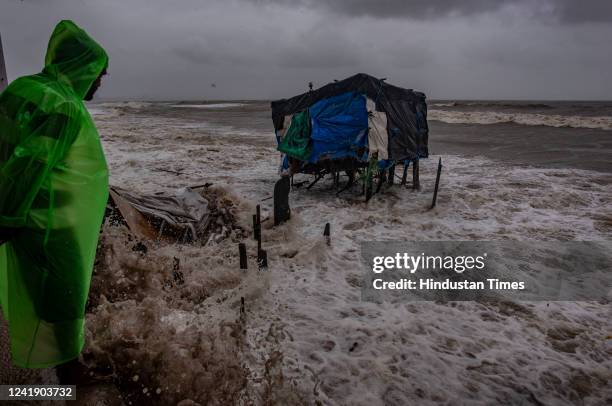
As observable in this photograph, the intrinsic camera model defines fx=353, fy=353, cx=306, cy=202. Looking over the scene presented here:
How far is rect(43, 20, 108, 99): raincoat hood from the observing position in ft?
7.35

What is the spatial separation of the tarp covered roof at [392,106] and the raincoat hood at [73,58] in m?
7.67

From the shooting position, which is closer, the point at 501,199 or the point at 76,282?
the point at 76,282

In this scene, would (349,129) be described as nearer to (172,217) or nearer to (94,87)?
(172,217)

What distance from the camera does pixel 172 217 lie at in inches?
253

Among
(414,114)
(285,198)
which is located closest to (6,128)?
(285,198)

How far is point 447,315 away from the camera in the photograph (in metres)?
4.62

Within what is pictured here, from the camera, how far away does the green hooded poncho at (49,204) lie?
184 cm

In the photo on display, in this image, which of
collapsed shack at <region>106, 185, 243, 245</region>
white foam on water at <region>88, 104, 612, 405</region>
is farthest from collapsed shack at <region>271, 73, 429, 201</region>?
collapsed shack at <region>106, 185, 243, 245</region>

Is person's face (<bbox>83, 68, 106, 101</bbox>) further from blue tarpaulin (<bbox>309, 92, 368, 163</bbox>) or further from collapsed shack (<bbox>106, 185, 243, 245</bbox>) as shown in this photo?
blue tarpaulin (<bbox>309, 92, 368, 163</bbox>)

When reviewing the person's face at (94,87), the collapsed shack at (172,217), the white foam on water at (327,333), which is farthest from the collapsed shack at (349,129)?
the person's face at (94,87)

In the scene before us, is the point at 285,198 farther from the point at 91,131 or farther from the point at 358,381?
the point at 91,131

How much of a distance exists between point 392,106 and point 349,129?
64.0 inches

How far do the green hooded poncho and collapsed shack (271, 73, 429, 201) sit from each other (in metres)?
7.22

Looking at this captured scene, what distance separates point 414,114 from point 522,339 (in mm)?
8317
